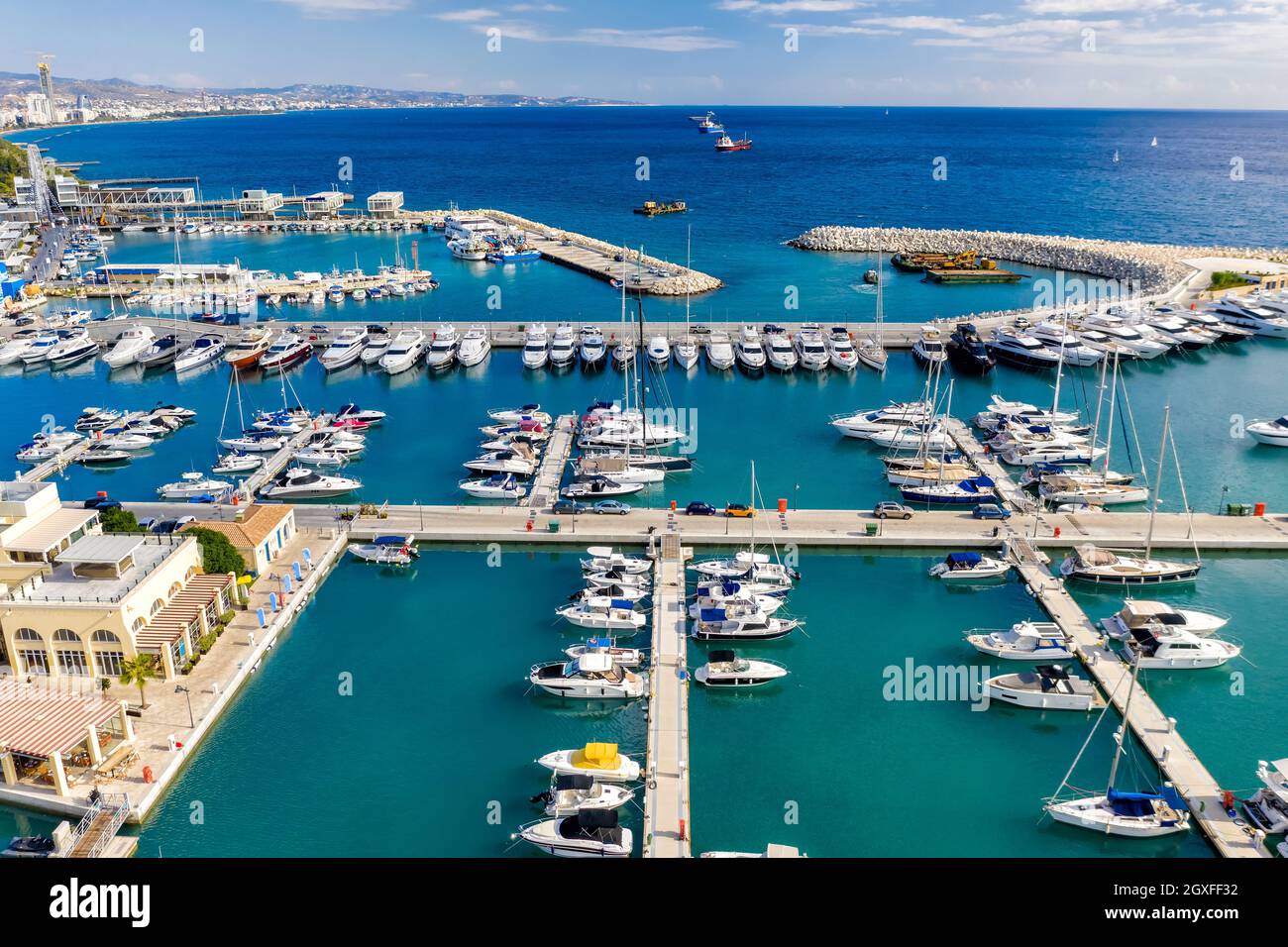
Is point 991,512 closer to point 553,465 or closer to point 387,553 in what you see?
point 553,465

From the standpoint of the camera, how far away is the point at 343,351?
72562 millimetres

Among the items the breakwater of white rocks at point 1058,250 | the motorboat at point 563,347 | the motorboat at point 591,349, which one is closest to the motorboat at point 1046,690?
the motorboat at point 591,349

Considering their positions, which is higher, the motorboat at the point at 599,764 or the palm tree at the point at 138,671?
the palm tree at the point at 138,671

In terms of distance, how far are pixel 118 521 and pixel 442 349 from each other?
35.4 m

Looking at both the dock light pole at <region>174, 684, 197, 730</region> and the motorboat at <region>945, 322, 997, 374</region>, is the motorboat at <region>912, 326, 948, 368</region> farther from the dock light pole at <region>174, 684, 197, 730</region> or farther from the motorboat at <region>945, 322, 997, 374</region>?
the dock light pole at <region>174, 684, 197, 730</region>

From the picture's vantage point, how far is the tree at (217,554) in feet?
126

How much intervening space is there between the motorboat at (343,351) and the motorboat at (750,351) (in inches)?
1160

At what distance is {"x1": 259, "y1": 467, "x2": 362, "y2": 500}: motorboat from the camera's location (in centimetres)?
4966

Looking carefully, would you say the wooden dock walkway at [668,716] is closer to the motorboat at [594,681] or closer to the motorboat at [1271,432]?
the motorboat at [594,681]

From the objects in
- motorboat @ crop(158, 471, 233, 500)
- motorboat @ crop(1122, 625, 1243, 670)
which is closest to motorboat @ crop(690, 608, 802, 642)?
motorboat @ crop(1122, 625, 1243, 670)

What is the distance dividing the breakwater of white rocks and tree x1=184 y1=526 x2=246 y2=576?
81286 millimetres

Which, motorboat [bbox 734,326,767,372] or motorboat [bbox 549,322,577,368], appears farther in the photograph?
motorboat [bbox 549,322,577,368]

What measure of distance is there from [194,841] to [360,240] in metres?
111

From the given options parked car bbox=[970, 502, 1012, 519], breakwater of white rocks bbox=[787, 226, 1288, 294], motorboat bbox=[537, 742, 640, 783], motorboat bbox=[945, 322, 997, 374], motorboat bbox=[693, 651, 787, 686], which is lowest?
motorboat bbox=[537, 742, 640, 783]
